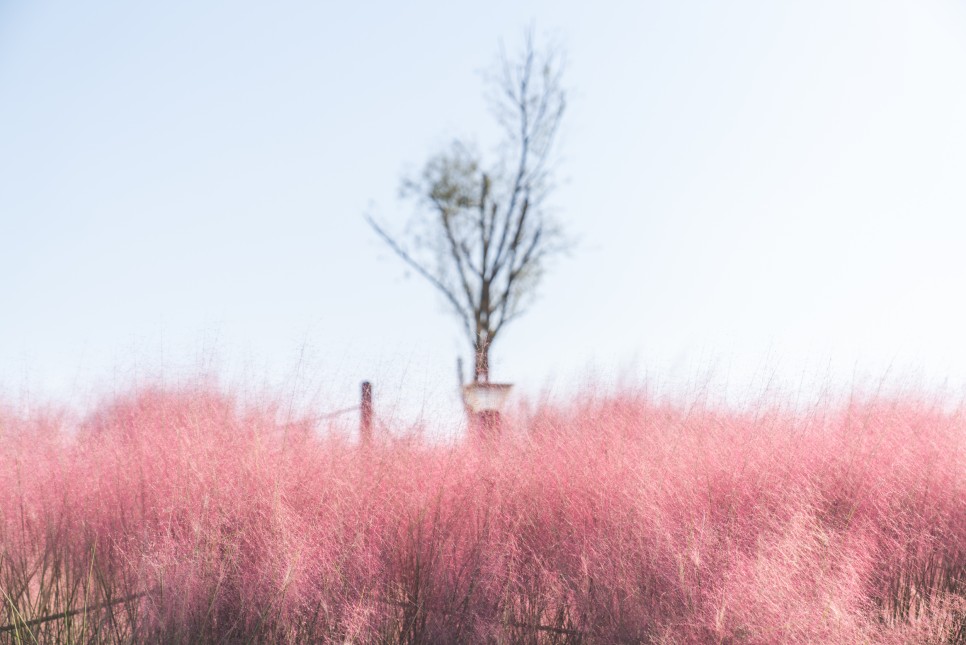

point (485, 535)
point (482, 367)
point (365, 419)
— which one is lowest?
point (485, 535)

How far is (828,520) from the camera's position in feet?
11.5

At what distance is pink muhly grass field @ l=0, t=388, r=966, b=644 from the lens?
2943 mm

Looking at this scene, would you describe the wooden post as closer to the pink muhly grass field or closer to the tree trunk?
the pink muhly grass field

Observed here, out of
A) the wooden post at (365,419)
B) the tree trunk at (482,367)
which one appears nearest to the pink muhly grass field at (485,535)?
the wooden post at (365,419)

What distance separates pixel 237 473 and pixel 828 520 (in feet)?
9.03

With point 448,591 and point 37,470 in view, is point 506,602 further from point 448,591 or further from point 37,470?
point 37,470

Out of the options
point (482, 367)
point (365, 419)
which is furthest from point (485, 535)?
point (482, 367)

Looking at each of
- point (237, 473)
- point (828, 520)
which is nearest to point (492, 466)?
point (237, 473)

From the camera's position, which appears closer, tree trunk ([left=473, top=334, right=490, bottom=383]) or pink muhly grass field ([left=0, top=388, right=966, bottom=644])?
Result: pink muhly grass field ([left=0, top=388, right=966, bottom=644])

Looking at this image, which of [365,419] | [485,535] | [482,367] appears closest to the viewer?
[485,535]

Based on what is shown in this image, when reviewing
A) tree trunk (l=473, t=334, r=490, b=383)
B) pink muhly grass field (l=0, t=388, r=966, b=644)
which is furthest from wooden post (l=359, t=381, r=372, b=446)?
tree trunk (l=473, t=334, r=490, b=383)

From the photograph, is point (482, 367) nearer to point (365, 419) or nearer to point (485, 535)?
point (365, 419)

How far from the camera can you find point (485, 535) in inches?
130

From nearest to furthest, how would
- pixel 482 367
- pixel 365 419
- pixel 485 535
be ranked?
pixel 485 535 → pixel 365 419 → pixel 482 367
